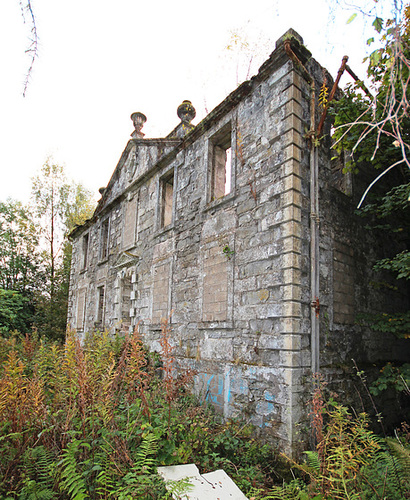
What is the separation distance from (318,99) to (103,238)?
29.5ft

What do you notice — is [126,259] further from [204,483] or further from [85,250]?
[204,483]

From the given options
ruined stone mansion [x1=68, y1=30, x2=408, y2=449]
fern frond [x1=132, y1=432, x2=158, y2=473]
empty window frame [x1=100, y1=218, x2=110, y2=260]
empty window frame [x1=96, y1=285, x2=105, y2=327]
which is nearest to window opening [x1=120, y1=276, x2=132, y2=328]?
empty window frame [x1=96, y1=285, x2=105, y2=327]

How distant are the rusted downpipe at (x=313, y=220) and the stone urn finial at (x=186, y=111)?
344 cm

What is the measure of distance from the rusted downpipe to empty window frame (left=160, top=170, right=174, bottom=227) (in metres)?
3.93

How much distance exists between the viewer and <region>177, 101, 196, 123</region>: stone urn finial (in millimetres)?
8367

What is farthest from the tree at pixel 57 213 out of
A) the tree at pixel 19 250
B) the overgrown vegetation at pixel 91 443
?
the overgrown vegetation at pixel 91 443

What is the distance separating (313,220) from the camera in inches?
204

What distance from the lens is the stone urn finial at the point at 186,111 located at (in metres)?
8.37

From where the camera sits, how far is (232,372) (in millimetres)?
5375

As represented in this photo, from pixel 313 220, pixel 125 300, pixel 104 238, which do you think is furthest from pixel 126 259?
pixel 313 220

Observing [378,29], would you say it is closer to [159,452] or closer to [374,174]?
[159,452]

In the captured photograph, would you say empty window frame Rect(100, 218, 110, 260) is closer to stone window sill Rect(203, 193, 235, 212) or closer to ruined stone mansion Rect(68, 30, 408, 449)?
ruined stone mansion Rect(68, 30, 408, 449)

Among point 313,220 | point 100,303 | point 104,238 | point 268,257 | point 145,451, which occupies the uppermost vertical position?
point 104,238

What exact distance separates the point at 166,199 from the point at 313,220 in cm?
460
